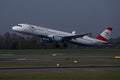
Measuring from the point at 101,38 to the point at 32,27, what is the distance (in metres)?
26.0

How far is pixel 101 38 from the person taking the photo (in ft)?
331

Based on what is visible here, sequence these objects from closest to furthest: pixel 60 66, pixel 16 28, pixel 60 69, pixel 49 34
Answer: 1. pixel 60 69
2. pixel 60 66
3. pixel 49 34
4. pixel 16 28

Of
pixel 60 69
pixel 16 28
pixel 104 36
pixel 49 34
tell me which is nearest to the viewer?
pixel 60 69

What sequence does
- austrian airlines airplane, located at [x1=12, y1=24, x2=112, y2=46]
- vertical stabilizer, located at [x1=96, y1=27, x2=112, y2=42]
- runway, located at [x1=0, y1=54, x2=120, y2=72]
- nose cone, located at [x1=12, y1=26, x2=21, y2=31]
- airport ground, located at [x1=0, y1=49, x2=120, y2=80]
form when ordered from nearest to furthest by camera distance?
airport ground, located at [x1=0, y1=49, x2=120, y2=80] < runway, located at [x1=0, y1=54, x2=120, y2=72] < austrian airlines airplane, located at [x1=12, y1=24, x2=112, y2=46] < nose cone, located at [x1=12, y1=26, x2=21, y2=31] < vertical stabilizer, located at [x1=96, y1=27, x2=112, y2=42]

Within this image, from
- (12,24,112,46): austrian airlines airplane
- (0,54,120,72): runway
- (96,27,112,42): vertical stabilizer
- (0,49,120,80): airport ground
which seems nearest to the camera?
(0,49,120,80): airport ground

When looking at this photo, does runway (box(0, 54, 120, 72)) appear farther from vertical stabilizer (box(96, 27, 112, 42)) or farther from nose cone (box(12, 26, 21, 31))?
vertical stabilizer (box(96, 27, 112, 42))

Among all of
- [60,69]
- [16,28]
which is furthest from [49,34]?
[60,69]

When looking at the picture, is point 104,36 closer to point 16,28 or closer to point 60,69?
point 16,28

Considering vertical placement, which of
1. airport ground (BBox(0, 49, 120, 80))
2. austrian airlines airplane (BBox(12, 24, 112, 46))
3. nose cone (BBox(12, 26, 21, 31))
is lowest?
airport ground (BBox(0, 49, 120, 80))

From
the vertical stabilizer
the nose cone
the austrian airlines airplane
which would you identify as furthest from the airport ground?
the vertical stabilizer

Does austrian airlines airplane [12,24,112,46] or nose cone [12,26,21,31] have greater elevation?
nose cone [12,26,21,31]

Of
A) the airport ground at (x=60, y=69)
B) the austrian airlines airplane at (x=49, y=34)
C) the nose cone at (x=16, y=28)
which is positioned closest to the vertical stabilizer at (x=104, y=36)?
the austrian airlines airplane at (x=49, y=34)

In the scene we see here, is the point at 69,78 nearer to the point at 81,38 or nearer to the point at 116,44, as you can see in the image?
the point at 81,38

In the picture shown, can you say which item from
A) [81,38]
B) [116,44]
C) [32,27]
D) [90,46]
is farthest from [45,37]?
[116,44]
